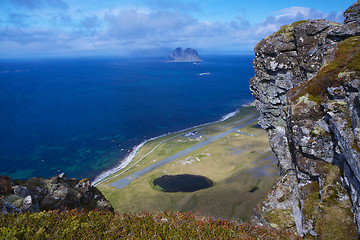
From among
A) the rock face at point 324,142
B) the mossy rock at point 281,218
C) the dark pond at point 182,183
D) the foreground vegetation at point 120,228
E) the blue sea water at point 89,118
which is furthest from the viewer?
the blue sea water at point 89,118

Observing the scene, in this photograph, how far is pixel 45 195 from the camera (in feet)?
51.8

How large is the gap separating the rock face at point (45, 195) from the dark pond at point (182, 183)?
95.5 feet

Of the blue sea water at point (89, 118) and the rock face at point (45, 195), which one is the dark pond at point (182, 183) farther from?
the rock face at point (45, 195)

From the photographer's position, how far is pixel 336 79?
17.0 m

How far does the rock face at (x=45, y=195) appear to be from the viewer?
44.9 ft

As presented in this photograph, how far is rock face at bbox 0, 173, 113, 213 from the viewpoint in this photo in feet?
44.9

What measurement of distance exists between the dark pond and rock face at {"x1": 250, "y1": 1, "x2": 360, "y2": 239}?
22.5m

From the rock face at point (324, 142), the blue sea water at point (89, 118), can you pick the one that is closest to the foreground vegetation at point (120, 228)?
the rock face at point (324, 142)

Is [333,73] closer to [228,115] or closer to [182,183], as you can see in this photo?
[182,183]

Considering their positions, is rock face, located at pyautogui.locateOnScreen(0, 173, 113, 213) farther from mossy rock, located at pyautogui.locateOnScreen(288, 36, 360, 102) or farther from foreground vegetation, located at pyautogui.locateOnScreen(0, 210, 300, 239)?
mossy rock, located at pyautogui.locateOnScreen(288, 36, 360, 102)

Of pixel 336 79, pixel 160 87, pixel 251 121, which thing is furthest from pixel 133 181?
pixel 160 87

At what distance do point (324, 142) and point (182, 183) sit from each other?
36.0 meters

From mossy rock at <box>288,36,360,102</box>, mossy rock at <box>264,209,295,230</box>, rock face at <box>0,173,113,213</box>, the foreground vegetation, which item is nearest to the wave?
mossy rock at <box>264,209,295,230</box>

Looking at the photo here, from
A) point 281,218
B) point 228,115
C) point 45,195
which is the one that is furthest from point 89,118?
point 281,218
